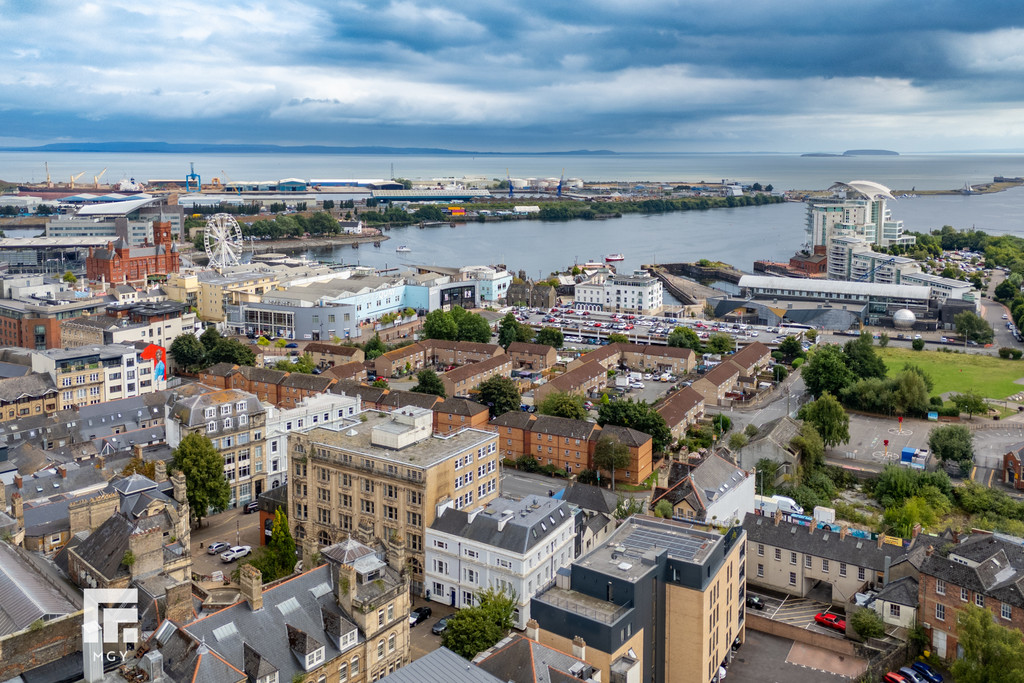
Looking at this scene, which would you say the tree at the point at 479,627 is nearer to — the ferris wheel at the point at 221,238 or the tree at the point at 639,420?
the tree at the point at 639,420

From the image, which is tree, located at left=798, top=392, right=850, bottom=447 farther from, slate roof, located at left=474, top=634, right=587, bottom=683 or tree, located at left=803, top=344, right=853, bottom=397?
slate roof, located at left=474, top=634, right=587, bottom=683

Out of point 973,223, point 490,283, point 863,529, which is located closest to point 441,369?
point 490,283

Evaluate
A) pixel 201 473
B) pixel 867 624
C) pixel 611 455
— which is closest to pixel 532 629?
pixel 867 624

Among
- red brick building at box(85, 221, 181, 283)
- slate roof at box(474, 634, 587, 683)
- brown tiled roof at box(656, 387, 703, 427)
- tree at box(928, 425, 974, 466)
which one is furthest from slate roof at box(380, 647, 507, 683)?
red brick building at box(85, 221, 181, 283)

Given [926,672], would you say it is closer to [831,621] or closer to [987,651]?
[987,651]

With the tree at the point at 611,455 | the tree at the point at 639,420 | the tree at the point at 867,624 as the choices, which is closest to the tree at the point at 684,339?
the tree at the point at 639,420

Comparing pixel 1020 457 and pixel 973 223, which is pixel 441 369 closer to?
pixel 1020 457

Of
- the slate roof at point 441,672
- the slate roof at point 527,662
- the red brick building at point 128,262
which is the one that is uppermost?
the red brick building at point 128,262
